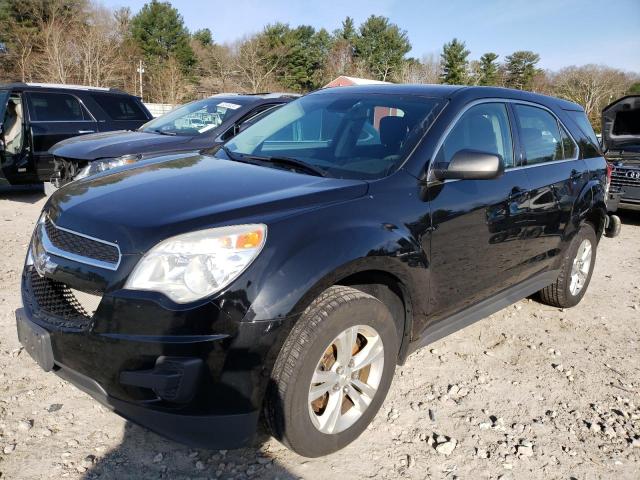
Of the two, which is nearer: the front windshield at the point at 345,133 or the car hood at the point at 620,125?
the front windshield at the point at 345,133

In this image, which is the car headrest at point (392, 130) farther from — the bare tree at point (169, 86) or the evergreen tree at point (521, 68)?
the evergreen tree at point (521, 68)

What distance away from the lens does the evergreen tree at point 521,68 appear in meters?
61.4

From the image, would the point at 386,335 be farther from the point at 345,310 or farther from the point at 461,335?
the point at 461,335

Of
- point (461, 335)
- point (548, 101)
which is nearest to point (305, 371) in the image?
point (461, 335)

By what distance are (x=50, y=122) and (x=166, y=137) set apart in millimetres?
3208

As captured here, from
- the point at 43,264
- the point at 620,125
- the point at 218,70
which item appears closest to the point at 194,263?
the point at 43,264

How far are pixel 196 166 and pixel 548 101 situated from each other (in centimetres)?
279

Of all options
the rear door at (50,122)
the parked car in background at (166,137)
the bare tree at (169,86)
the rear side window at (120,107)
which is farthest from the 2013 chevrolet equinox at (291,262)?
the bare tree at (169,86)

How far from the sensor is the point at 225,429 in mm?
2000

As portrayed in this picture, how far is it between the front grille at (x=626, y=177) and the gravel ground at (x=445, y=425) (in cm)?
494

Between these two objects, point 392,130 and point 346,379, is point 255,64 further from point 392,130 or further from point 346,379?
point 346,379

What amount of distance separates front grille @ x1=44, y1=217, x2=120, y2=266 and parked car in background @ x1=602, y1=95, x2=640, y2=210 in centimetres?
718

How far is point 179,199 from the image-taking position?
2320mm

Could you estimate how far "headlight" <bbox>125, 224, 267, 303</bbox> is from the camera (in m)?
1.95
